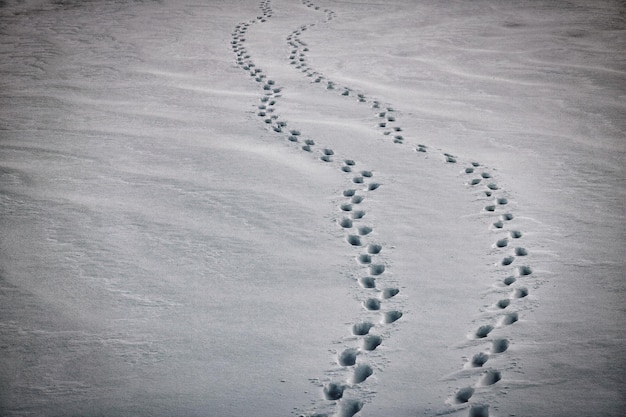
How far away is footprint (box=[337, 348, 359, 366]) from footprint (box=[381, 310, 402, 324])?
0.15 meters

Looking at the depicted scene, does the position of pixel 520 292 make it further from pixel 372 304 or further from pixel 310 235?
pixel 310 235

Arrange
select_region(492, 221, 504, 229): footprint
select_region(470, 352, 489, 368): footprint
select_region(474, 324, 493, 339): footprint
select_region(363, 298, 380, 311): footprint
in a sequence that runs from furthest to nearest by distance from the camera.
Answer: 1. select_region(492, 221, 504, 229): footprint
2. select_region(363, 298, 380, 311): footprint
3. select_region(474, 324, 493, 339): footprint
4. select_region(470, 352, 489, 368): footprint

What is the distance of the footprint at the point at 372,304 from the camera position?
5.05 ft

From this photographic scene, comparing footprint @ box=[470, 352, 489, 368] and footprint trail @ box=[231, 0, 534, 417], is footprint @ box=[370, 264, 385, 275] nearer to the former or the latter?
footprint trail @ box=[231, 0, 534, 417]

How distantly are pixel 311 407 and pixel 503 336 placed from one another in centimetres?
53

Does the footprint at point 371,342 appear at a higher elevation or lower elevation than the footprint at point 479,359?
lower

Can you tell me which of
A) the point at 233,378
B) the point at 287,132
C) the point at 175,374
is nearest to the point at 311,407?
the point at 233,378

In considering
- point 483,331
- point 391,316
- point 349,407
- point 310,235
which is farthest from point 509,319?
point 310,235

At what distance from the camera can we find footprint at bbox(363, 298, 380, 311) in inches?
60.6

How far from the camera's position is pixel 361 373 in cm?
130

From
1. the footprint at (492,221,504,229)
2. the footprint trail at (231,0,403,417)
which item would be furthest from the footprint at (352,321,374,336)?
the footprint at (492,221,504,229)

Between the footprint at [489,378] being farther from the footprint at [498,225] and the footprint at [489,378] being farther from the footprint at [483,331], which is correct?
the footprint at [498,225]

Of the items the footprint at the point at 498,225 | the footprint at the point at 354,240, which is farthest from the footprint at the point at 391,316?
the footprint at the point at 498,225

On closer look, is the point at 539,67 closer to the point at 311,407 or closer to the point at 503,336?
the point at 503,336
